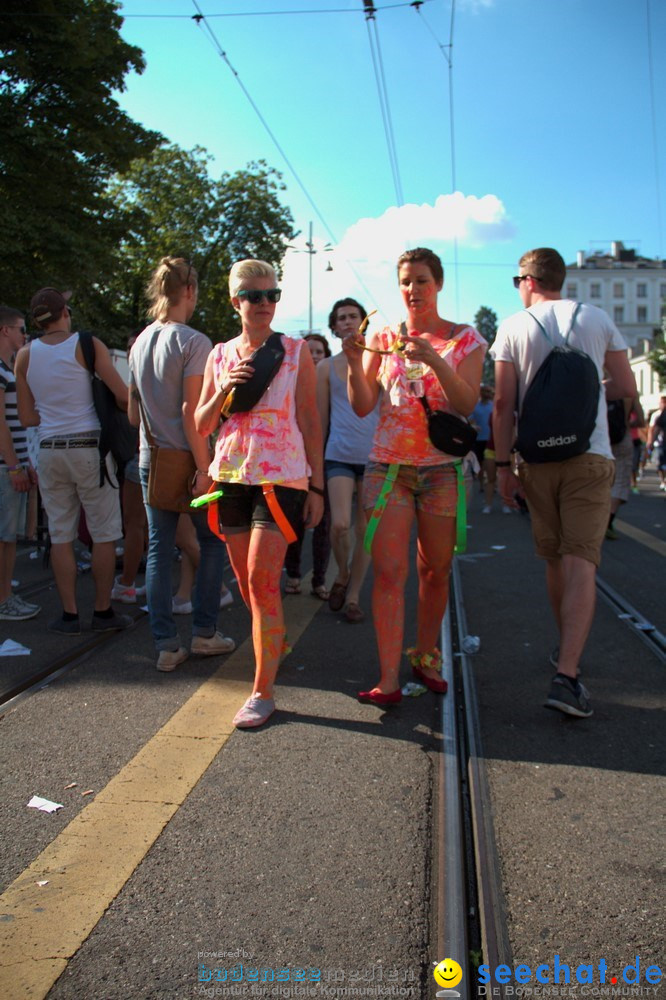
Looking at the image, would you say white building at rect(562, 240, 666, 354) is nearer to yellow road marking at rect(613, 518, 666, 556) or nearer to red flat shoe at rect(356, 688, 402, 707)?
yellow road marking at rect(613, 518, 666, 556)

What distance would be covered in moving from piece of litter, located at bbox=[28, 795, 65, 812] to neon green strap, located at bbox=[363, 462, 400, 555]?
1.66 meters

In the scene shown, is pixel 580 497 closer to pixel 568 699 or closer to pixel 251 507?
pixel 568 699

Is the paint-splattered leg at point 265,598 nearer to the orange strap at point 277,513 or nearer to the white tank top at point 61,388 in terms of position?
the orange strap at point 277,513

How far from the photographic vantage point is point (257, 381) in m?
3.62

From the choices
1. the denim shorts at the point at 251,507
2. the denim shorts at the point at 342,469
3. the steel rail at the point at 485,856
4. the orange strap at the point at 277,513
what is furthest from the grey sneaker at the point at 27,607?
the steel rail at the point at 485,856

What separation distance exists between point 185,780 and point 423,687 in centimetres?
142

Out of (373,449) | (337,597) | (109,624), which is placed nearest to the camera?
(373,449)

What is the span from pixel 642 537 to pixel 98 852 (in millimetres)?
8350

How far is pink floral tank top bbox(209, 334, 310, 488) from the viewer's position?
3637 mm

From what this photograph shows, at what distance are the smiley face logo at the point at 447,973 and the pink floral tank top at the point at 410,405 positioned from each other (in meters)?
2.15

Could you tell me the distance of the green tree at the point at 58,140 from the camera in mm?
16109

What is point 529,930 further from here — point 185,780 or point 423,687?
point 423,687

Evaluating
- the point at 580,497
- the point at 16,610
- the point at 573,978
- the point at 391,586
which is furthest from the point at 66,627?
the point at 573,978

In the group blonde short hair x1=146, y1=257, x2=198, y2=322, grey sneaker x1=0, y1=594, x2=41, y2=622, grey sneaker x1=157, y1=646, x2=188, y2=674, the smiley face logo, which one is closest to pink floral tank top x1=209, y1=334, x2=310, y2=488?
blonde short hair x1=146, y1=257, x2=198, y2=322
